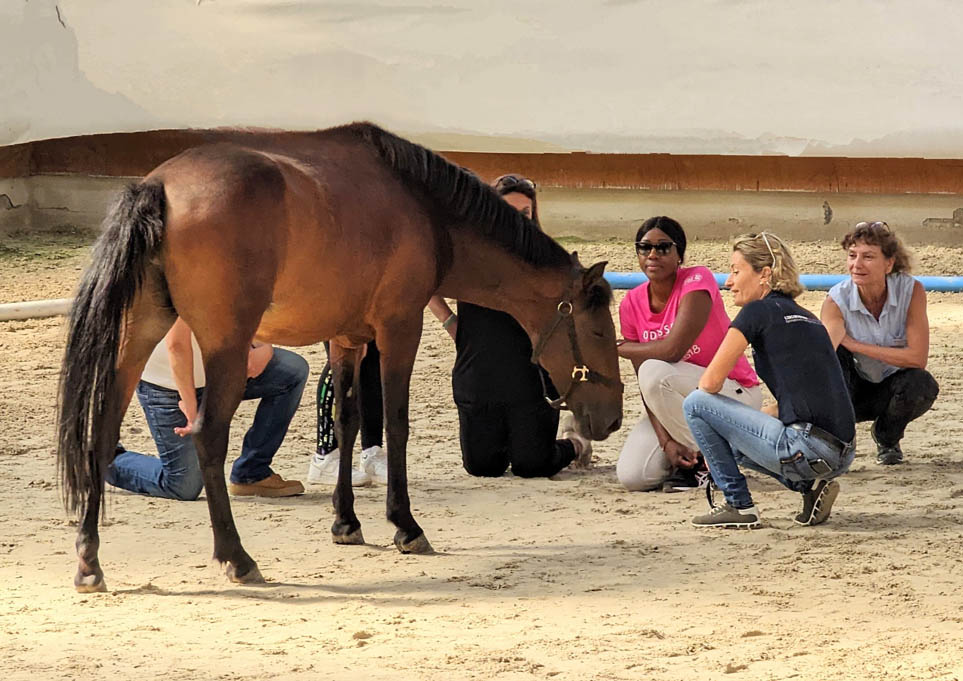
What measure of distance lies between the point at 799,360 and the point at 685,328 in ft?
2.45

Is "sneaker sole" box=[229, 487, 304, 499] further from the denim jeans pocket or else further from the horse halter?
the denim jeans pocket

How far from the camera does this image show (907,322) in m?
5.46

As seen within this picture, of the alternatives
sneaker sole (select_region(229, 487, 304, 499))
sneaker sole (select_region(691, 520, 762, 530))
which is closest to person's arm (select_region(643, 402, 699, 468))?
sneaker sole (select_region(691, 520, 762, 530))

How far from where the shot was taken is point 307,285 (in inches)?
163

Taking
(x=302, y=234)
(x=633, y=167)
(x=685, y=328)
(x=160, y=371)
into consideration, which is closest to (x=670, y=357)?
(x=685, y=328)

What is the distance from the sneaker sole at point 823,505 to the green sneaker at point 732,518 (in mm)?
169

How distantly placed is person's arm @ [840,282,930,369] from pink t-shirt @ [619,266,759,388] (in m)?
0.49

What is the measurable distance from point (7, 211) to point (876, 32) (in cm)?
719

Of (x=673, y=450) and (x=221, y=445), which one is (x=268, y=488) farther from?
(x=673, y=450)

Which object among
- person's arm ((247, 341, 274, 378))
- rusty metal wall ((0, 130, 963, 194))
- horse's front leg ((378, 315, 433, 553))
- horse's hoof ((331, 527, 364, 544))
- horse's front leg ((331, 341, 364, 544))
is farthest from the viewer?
rusty metal wall ((0, 130, 963, 194))

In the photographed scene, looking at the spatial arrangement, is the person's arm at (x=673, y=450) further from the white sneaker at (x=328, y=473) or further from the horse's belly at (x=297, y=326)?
the horse's belly at (x=297, y=326)

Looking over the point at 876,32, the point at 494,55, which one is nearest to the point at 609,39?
the point at 494,55

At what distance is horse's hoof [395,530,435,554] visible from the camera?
4422 mm

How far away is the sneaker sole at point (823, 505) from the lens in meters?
4.57
